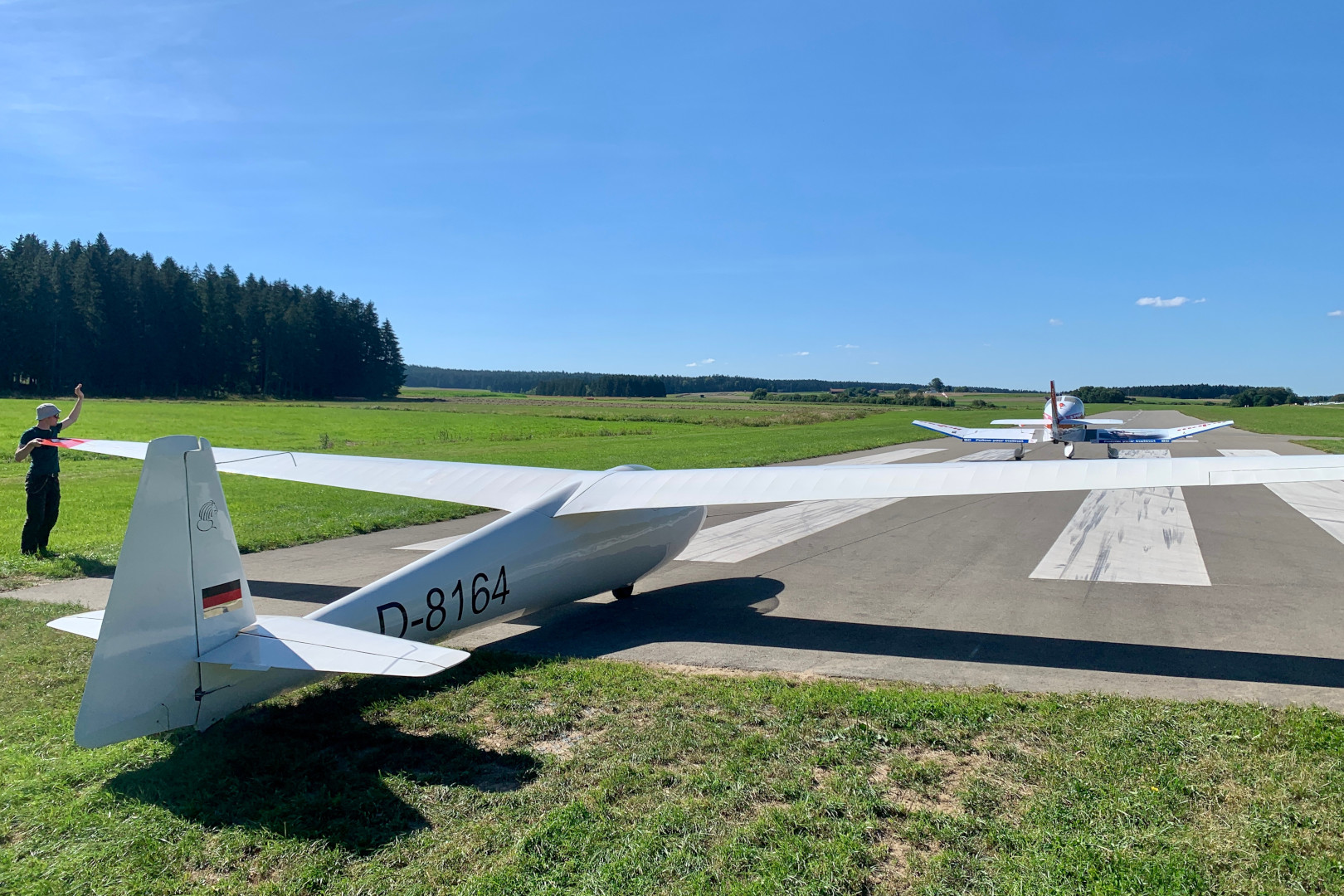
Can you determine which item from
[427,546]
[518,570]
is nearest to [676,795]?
[518,570]

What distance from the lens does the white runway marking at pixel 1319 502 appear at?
50.9 ft

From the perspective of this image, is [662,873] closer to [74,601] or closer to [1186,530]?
[74,601]

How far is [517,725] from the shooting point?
18.6 feet

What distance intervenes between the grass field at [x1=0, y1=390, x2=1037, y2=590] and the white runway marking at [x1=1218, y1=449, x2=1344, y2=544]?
15595mm

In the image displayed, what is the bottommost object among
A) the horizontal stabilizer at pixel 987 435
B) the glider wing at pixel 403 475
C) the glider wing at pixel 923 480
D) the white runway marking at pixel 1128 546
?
the white runway marking at pixel 1128 546

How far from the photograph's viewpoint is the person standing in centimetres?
1096

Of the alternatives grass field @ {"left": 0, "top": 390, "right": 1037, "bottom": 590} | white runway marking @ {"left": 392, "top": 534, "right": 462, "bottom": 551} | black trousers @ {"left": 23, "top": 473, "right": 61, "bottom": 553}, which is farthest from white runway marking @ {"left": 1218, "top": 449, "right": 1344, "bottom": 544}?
black trousers @ {"left": 23, "top": 473, "right": 61, "bottom": 553}

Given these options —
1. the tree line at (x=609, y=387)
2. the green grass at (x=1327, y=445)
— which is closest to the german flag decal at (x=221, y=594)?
the green grass at (x=1327, y=445)

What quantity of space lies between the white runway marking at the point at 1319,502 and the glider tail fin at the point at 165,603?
1588 centimetres

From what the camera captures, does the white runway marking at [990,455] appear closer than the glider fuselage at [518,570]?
No

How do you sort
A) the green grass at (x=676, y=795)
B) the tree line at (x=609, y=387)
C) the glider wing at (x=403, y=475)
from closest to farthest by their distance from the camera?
the green grass at (x=676, y=795)
the glider wing at (x=403, y=475)
the tree line at (x=609, y=387)

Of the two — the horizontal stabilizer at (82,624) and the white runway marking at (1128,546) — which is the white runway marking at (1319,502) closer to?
the white runway marking at (1128,546)

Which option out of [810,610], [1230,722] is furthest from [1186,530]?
[1230,722]

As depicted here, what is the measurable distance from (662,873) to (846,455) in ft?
98.7
